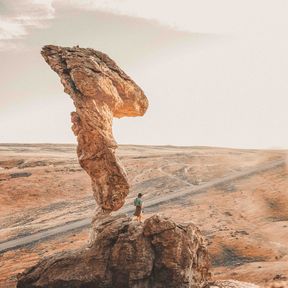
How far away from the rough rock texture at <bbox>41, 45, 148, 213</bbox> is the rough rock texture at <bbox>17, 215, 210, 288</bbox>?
4.77 meters

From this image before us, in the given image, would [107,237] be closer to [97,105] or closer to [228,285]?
[228,285]

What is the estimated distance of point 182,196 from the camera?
2174 inches

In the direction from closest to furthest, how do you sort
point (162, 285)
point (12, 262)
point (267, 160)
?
point (162, 285)
point (12, 262)
point (267, 160)

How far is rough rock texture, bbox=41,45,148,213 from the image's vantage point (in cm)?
2166

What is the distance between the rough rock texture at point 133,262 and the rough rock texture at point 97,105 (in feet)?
15.6

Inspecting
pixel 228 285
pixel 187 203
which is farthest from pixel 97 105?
pixel 187 203

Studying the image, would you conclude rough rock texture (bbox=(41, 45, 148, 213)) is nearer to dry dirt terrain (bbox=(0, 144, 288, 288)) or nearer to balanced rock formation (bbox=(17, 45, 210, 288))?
balanced rock formation (bbox=(17, 45, 210, 288))

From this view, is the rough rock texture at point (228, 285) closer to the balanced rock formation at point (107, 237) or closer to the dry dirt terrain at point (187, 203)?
the balanced rock formation at point (107, 237)

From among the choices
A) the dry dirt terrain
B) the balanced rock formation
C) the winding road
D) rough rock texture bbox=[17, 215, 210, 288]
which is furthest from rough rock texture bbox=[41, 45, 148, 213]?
the winding road

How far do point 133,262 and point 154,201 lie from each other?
36.8 meters

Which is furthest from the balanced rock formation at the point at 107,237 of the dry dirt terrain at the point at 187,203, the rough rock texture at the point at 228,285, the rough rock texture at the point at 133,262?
the dry dirt terrain at the point at 187,203

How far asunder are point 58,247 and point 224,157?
5826cm

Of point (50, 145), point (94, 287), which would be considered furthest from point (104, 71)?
point (50, 145)

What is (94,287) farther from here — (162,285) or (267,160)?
(267,160)
